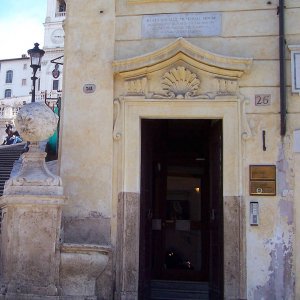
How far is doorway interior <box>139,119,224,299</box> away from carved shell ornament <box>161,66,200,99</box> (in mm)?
660

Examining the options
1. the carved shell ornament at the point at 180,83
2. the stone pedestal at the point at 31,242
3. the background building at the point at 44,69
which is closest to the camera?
the stone pedestal at the point at 31,242

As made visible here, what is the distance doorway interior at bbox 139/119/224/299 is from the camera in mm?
9047

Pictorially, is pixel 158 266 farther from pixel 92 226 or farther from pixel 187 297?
pixel 92 226

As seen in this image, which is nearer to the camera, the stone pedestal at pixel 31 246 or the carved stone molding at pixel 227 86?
the stone pedestal at pixel 31 246

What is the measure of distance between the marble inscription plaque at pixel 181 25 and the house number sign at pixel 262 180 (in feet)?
7.15

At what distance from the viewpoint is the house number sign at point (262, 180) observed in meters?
8.51

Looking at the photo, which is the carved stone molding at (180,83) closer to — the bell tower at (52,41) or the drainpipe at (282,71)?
the drainpipe at (282,71)

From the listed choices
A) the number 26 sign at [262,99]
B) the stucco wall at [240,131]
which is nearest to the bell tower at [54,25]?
the stucco wall at [240,131]

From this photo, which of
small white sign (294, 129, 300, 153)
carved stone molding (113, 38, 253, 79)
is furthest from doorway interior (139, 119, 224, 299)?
small white sign (294, 129, 300, 153)

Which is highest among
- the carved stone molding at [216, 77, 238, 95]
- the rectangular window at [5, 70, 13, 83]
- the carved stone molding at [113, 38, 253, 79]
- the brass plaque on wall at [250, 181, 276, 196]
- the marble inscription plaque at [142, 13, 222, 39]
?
the rectangular window at [5, 70, 13, 83]

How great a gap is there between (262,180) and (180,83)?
191 centimetres

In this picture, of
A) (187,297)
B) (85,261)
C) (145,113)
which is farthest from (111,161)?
(187,297)

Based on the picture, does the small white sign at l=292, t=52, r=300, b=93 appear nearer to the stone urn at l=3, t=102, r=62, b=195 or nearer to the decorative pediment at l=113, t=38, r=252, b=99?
the decorative pediment at l=113, t=38, r=252, b=99

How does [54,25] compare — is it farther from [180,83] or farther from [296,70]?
[296,70]
